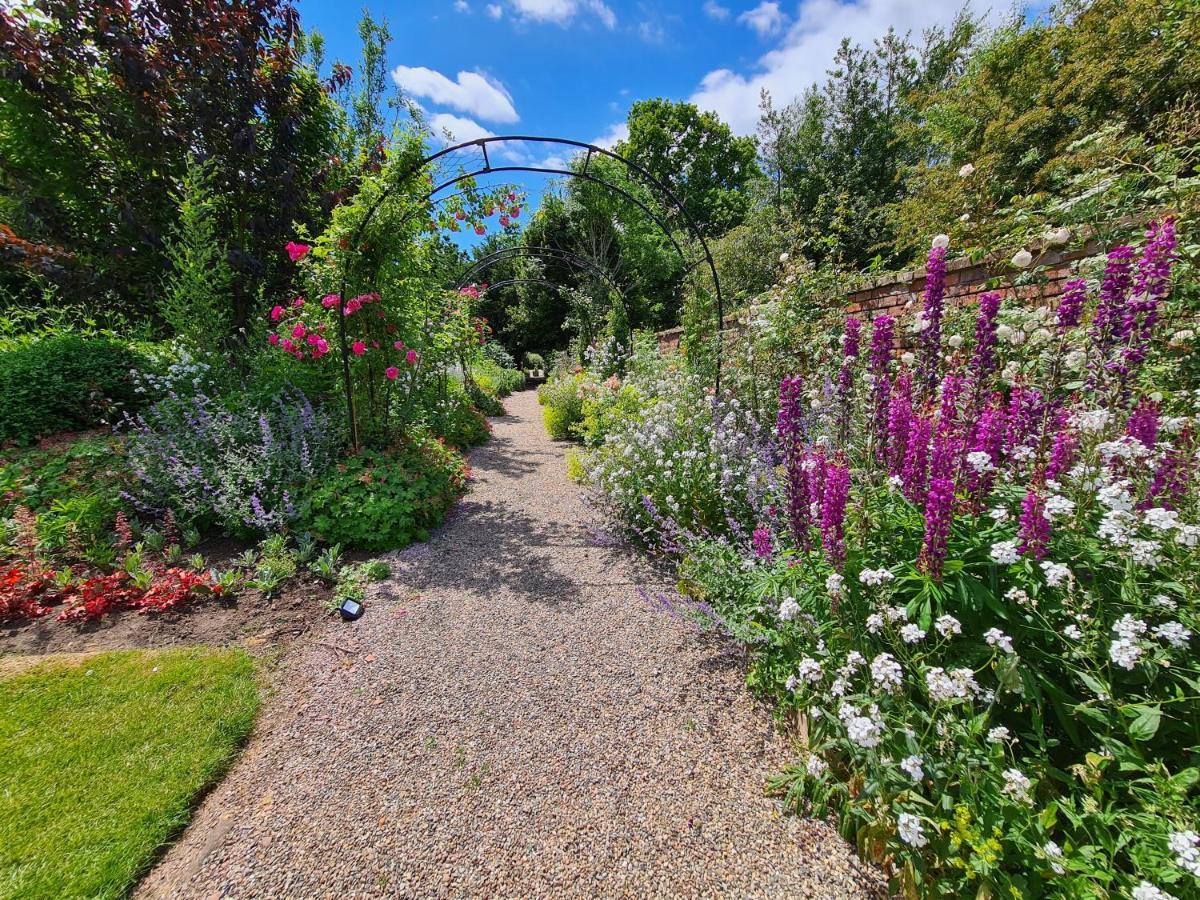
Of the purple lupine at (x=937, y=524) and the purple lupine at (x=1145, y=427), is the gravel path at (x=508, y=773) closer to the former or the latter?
the purple lupine at (x=937, y=524)

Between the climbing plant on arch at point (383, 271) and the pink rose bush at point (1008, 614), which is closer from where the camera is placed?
the pink rose bush at point (1008, 614)

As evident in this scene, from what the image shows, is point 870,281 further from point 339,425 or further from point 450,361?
point 450,361

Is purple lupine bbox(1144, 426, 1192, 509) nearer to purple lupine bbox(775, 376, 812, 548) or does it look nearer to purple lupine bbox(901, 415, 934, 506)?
purple lupine bbox(901, 415, 934, 506)

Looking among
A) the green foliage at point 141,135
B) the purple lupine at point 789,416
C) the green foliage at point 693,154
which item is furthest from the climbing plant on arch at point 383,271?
the green foliage at point 693,154

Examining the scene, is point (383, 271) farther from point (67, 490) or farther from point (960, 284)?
point (960, 284)

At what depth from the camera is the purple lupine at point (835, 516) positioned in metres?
1.54

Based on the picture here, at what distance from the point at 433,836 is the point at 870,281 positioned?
4.56 m

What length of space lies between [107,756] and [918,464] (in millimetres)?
3369

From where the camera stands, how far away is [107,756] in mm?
1759

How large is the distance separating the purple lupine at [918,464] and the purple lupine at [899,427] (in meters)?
0.06

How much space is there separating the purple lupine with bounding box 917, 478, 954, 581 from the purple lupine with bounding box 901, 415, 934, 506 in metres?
0.23

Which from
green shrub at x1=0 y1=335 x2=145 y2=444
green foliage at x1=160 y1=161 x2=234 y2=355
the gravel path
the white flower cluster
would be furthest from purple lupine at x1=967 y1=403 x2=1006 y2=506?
green shrub at x1=0 y1=335 x2=145 y2=444

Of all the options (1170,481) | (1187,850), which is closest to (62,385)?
(1187,850)

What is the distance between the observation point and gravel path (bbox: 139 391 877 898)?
1389mm
